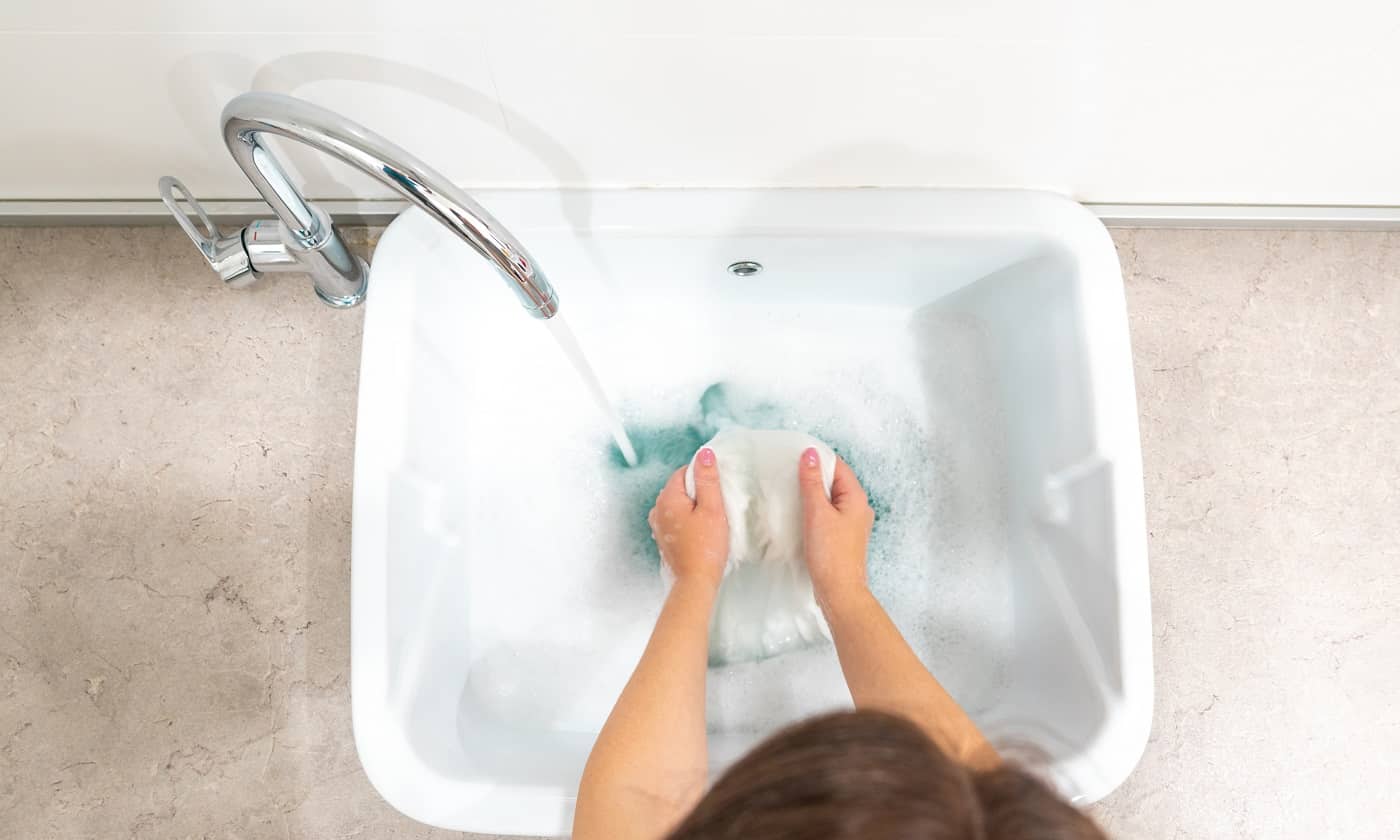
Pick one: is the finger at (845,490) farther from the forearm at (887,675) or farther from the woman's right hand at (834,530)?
the forearm at (887,675)

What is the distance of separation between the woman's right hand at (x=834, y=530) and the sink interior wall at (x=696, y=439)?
11cm

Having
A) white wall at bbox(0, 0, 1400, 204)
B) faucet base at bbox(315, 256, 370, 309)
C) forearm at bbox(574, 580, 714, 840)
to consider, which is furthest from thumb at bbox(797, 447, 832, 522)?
faucet base at bbox(315, 256, 370, 309)

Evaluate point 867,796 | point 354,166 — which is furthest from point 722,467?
point 867,796

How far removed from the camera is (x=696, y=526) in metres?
1.07

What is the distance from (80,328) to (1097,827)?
1224mm

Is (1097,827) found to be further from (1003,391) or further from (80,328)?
(80,328)

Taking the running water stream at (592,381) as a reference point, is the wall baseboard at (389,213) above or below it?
above

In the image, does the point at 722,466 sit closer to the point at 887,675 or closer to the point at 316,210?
the point at 887,675

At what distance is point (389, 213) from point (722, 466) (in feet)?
1.74

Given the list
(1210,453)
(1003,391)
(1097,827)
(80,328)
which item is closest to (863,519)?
(1003,391)

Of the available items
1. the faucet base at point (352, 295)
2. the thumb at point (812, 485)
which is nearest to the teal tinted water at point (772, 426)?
the thumb at point (812, 485)

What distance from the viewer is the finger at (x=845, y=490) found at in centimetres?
109

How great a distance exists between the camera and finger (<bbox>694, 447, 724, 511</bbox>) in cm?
108

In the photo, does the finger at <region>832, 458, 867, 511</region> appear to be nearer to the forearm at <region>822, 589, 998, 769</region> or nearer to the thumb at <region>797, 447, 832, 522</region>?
the thumb at <region>797, 447, 832, 522</region>
